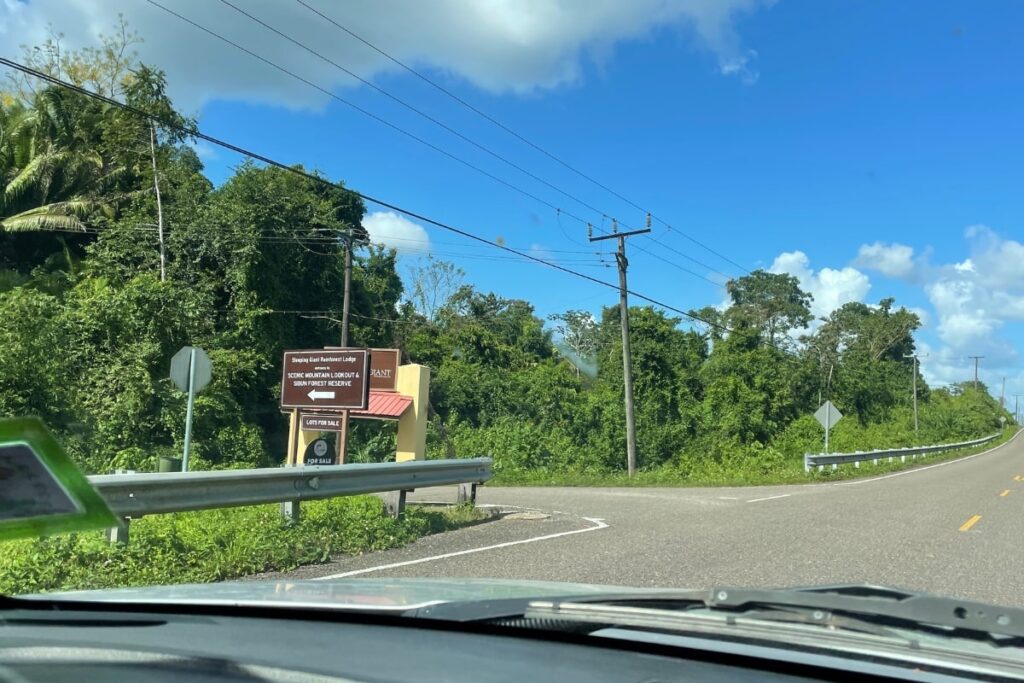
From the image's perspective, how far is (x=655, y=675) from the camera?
2154mm

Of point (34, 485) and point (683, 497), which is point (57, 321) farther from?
point (34, 485)

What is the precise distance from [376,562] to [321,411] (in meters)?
9.49

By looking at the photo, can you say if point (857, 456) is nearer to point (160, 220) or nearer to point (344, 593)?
point (160, 220)

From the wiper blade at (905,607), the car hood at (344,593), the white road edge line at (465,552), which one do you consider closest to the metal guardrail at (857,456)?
the white road edge line at (465,552)

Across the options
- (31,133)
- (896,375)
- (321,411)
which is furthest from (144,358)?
(896,375)

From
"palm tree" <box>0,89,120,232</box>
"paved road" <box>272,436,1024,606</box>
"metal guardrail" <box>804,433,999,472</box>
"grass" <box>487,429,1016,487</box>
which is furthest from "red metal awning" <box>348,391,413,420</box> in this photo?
"palm tree" <box>0,89,120,232</box>

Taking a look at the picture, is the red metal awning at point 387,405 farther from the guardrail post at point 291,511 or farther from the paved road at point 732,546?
the guardrail post at point 291,511

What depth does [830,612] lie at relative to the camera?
103 inches

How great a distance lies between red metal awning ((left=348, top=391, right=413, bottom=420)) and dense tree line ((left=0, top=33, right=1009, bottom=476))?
538 centimetres

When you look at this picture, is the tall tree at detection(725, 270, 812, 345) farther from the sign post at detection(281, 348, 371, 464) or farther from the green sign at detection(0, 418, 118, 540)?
the green sign at detection(0, 418, 118, 540)

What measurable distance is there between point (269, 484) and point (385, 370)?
39.0ft

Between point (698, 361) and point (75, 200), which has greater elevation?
point (75, 200)

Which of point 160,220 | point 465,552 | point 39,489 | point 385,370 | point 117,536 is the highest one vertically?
point 160,220

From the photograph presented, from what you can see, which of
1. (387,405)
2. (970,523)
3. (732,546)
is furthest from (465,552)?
(387,405)
